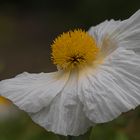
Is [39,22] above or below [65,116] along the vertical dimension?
below

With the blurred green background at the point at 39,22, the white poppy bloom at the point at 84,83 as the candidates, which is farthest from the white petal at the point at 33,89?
the blurred green background at the point at 39,22

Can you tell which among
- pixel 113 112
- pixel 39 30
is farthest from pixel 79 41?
pixel 39 30

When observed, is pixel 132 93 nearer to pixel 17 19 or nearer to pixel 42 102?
pixel 42 102

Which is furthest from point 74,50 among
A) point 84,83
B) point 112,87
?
point 112,87

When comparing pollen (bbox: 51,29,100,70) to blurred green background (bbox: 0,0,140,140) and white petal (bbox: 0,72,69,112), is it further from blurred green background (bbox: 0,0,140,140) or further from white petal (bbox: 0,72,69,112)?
blurred green background (bbox: 0,0,140,140)

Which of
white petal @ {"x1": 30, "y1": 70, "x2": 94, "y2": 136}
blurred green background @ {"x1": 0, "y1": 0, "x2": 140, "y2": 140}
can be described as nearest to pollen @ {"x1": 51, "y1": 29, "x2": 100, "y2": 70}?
white petal @ {"x1": 30, "y1": 70, "x2": 94, "y2": 136}

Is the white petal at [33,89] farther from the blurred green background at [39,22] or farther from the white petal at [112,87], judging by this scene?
the blurred green background at [39,22]

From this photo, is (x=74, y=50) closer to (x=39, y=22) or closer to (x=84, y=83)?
(x=84, y=83)

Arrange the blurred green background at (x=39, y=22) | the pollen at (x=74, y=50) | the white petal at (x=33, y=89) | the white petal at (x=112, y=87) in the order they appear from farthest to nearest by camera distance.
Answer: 1. the blurred green background at (x=39, y=22)
2. the pollen at (x=74, y=50)
3. the white petal at (x=33, y=89)
4. the white petal at (x=112, y=87)

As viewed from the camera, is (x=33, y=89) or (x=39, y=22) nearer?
(x=33, y=89)
